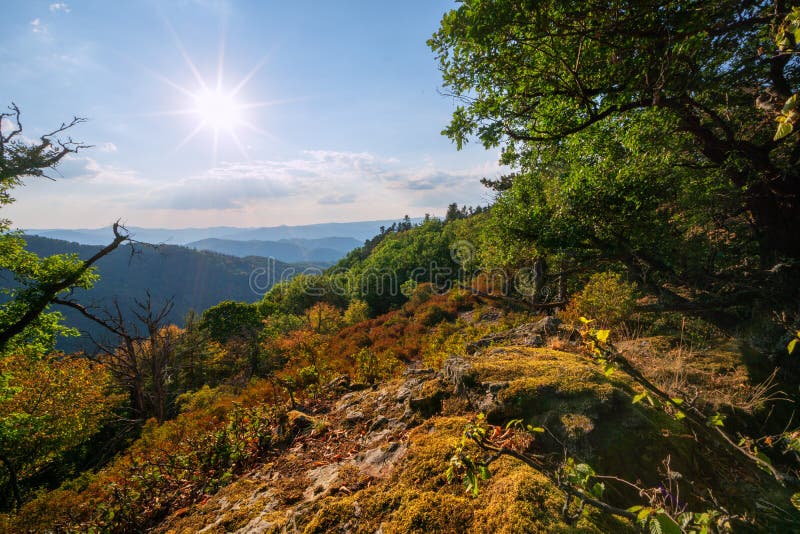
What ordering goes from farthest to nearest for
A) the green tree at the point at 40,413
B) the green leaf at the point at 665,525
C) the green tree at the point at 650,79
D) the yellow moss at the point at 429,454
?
the green tree at the point at 40,413 < the green tree at the point at 650,79 < the yellow moss at the point at 429,454 < the green leaf at the point at 665,525

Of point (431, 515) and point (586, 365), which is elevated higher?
point (586, 365)

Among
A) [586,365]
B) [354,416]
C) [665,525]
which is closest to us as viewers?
[665,525]

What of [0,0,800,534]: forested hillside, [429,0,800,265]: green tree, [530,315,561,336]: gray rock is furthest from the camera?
[530,315,561,336]: gray rock

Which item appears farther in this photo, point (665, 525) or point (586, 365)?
point (586, 365)

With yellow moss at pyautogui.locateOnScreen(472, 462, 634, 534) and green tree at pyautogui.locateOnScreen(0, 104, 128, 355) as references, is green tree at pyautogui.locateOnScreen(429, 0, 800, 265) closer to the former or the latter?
yellow moss at pyautogui.locateOnScreen(472, 462, 634, 534)

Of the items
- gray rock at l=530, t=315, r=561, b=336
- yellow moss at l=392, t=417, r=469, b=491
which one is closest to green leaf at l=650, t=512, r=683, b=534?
yellow moss at l=392, t=417, r=469, b=491

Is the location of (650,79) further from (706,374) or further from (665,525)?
(665,525)

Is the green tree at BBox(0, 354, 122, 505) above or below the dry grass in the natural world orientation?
below

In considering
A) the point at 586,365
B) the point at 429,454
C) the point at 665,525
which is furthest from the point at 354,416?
the point at 665,525

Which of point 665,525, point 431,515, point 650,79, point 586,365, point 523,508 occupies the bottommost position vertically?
point 431,515

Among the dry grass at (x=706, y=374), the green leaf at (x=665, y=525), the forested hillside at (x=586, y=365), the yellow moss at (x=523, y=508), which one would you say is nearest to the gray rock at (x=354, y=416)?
the forested hillside at (x=586, y=365)

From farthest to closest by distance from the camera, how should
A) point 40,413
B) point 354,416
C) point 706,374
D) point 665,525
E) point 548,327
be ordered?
1. point 40,413
2. point 548,327
3. point 354,416
4. point 706,374
5. point 665,525

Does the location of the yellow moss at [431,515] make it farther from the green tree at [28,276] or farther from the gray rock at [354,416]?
the green tree at [28,276]

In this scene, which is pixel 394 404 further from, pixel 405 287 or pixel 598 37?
pixel 405 287
